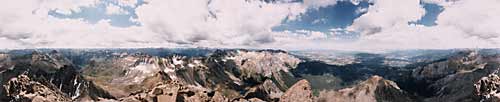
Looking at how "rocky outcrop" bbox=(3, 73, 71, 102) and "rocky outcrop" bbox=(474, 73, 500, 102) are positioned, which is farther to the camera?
"rocky outcrop" bbox=(474, 73, 500, 102)

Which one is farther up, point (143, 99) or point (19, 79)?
point (19, 79)

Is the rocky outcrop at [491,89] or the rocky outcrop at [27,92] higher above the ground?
the rocky outcrop at [27,92]

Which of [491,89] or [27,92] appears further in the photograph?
[491,89]

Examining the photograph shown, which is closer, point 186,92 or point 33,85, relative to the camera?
point 33,85

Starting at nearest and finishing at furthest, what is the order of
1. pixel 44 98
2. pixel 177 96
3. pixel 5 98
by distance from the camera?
1. pixel 44 98
2. pixel 5 98
3. pixel 177 96

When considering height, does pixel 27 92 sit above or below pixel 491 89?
above

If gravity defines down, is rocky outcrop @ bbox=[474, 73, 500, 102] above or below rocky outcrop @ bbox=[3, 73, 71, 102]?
below

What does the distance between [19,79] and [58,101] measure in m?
9.93

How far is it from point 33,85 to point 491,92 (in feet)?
357

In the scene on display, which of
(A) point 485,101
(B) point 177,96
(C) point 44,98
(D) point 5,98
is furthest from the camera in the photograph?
(A) point 485,101

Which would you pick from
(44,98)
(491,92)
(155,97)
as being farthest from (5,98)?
(491,92)

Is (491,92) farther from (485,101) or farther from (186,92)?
(186,92)

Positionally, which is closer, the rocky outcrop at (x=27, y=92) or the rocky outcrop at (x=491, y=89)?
the rocky outcrop at (x=27, y=92)

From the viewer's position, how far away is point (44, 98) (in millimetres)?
102000
